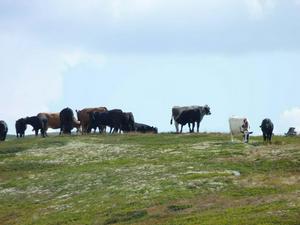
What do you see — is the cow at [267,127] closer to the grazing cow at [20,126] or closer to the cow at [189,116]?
the cow at [189,116]

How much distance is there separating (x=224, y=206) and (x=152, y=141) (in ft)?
95.5

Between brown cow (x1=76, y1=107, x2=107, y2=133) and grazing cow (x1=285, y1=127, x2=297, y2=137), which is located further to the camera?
brown cow (x1=76, y1=107, x2=107, y2=133)

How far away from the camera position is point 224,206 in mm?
39969

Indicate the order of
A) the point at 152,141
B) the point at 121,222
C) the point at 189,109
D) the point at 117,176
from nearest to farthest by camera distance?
the point at 121,222 < the point at 117,176 < the point at 152,141 < the point at 189,109

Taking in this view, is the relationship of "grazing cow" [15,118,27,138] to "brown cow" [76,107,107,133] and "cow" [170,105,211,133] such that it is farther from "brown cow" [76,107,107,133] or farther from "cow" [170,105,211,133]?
"cow" [170,105,211,133]

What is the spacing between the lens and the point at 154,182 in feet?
156

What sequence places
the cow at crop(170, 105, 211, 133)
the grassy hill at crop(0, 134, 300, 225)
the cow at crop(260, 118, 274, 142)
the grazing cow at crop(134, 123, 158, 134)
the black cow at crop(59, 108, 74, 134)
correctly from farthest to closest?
the grazing cow at crop(134, 123, 158, 134), the black cow at crop(59, 108, 74, 134), the cow at crop(170, 105, 211, 133), the cow at crop(260, 118, 274, 142), the grassy hill at crop(0, 134, 300, 225)

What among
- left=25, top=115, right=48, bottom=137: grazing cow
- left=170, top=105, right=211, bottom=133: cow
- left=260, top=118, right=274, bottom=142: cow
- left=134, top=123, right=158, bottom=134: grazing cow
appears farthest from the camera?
left=134, top=123, right=158, bottom=134: grazing cow

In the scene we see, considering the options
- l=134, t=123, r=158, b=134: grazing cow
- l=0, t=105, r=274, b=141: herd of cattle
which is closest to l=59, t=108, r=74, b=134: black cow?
l=0, t=105, r=274, b=141: herd of cattle

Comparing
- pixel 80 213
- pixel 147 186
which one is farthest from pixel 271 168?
pixel 80 213

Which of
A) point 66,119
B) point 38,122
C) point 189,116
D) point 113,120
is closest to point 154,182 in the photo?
point 189,116

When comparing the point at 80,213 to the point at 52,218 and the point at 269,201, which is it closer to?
the point at 52,218

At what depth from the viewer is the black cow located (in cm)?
8969

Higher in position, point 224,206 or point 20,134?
point 20,134
